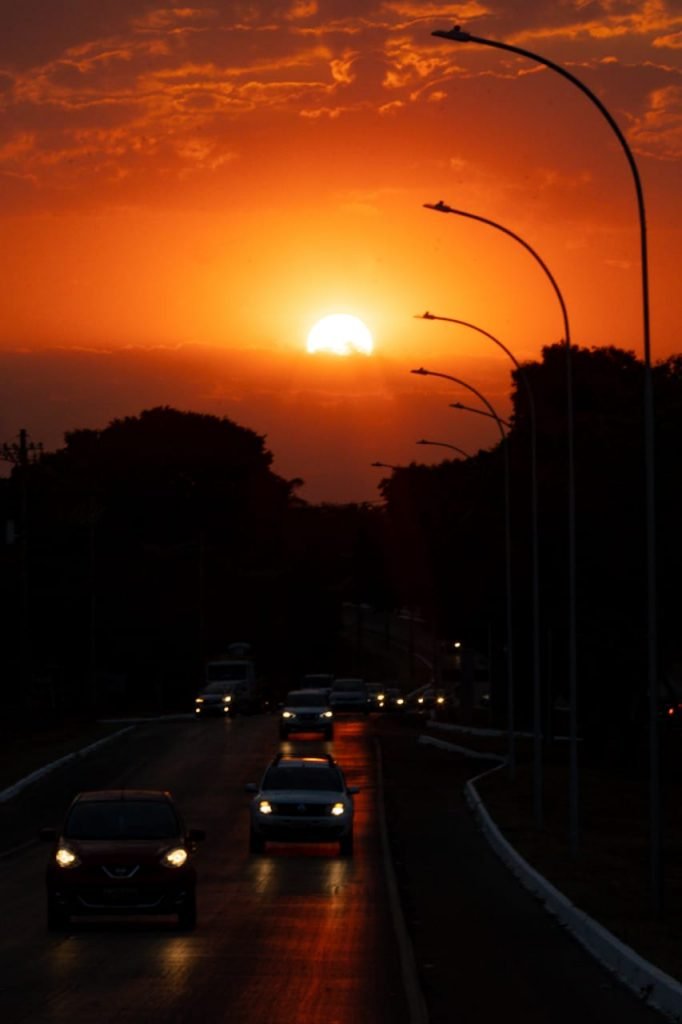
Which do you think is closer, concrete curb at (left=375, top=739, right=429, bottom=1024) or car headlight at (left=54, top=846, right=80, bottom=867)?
concrete curb at (left=375, top=739, right=429, bottom=1024)

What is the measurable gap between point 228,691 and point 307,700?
67.7 feet

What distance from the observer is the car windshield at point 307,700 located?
249 ft

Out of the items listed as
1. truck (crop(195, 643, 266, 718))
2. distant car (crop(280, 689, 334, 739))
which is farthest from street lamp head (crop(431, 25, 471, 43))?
truck (crop(195, 643, 266, 718))

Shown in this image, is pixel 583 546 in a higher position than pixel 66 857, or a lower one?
higher

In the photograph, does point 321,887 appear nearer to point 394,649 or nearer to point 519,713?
point 519,713

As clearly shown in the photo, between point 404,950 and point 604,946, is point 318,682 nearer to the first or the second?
point 404,950

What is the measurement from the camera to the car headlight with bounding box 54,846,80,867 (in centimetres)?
2259

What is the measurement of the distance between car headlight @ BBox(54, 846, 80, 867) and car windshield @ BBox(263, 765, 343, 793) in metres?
14.4

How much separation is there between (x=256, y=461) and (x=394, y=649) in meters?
43.9

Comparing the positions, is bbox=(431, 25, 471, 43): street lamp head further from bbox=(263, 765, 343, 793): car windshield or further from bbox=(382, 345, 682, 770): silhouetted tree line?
bbox=(382, 345, 682, 770): silhouetted tree line

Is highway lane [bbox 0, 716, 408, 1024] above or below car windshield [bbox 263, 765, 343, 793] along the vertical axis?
below

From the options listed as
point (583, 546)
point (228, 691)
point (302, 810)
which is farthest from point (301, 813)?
point (228, 691)

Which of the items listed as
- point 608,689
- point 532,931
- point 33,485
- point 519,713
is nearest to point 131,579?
point 33,485

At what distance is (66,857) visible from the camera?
22.7 metres
